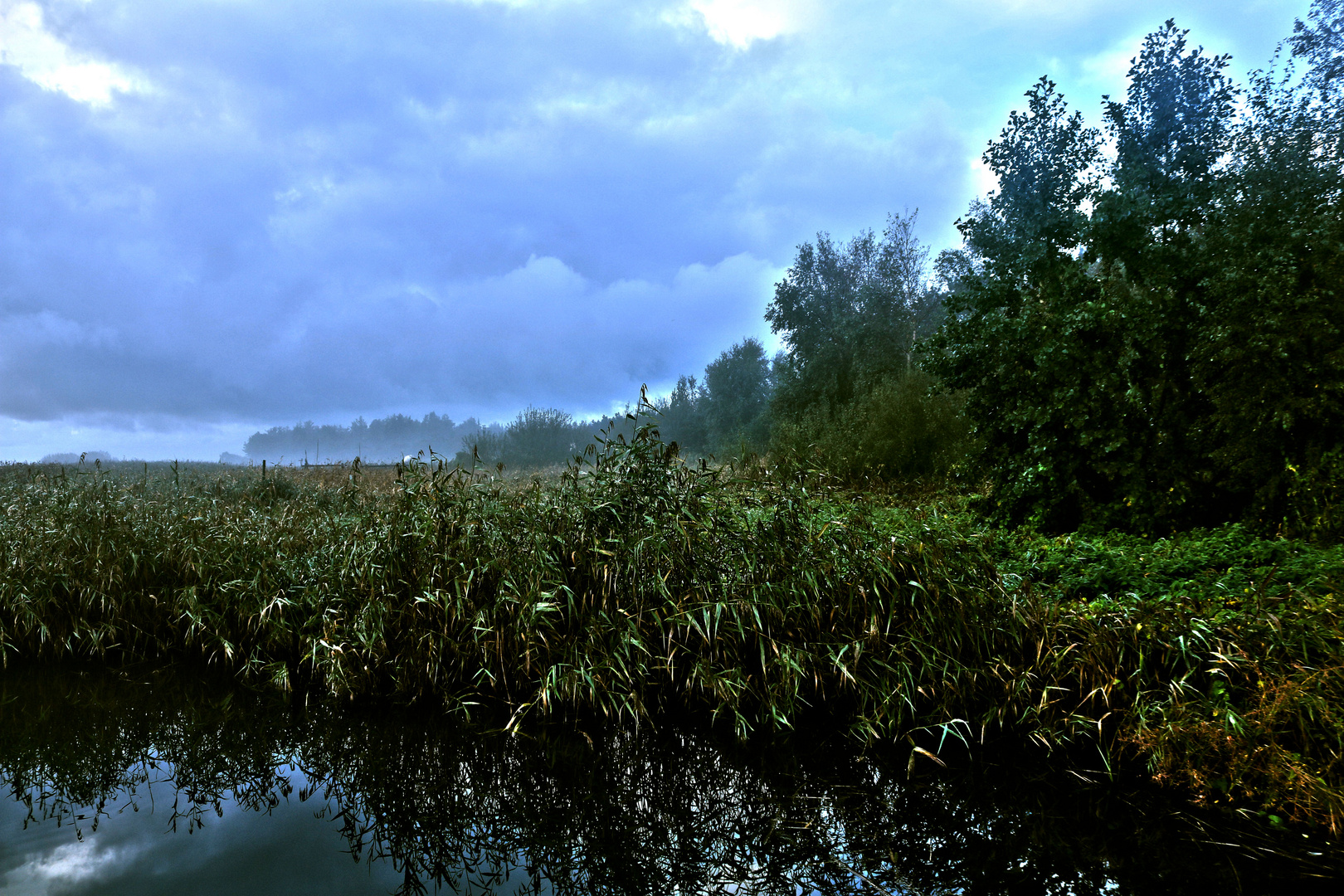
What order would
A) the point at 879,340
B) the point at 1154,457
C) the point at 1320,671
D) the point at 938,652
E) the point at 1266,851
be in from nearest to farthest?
the point at 1266,851, the point at 1320,671, the point at 938,652, the point at 1154,457, the point at 879,340

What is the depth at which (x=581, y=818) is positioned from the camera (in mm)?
3539

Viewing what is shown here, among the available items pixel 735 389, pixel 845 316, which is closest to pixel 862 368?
pixel 845 316

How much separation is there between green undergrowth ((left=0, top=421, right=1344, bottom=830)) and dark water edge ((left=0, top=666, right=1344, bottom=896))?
261 mm

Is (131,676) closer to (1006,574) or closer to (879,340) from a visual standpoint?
(1006,574)

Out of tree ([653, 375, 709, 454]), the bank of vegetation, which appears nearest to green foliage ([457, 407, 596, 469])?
tree ([653, 375, 709, 454])

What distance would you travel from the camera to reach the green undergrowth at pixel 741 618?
3.77 meters

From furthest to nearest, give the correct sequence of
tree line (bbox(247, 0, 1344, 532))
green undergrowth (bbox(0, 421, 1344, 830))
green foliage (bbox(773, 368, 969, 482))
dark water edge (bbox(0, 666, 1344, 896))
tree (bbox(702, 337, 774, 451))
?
tree (bbox(702, 337, 774, 451)) < green foliage (bbox(773, 368, 969, 482)) < tree line (bbox(247, 0, 1344, 532)) < green undergrowth (bbox(0, 421, 1344, 830)) < dark water edge (bbox(0, 666, 1344, 896))

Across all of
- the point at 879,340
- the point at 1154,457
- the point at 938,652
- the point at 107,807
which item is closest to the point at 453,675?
the point at 107,807

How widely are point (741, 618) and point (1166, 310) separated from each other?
6.67m

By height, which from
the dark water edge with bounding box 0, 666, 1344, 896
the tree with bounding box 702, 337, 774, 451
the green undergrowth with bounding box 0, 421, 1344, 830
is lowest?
the dark water edge with bounding box 0, 666, 1344, 896

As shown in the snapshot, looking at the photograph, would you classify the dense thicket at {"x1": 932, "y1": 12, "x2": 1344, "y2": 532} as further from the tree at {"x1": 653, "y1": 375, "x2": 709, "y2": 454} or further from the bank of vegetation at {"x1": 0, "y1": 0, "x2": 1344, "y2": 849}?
the tree at {"x1": 653, "y1": 375, "x2": 709, "y2": 454}

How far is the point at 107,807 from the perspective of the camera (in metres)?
3.75

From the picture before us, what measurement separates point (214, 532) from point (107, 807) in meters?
3.47

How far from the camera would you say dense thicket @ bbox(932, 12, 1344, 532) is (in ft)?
21.8
